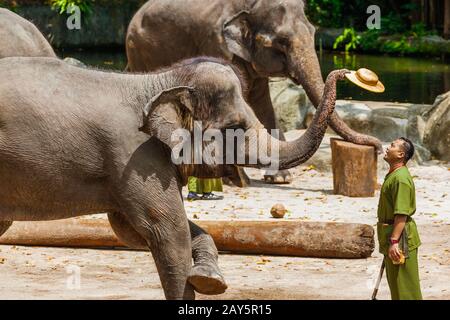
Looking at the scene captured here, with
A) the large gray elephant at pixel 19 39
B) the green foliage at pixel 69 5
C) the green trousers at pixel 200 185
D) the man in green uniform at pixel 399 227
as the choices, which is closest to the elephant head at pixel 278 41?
the green trousers at pixel 200 185

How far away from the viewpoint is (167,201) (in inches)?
248

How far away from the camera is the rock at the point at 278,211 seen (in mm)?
10266

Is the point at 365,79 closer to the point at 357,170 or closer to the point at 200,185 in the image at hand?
the point at 200,185

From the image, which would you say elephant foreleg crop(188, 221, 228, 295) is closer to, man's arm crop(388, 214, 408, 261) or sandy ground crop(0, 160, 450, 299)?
man's arm crop(388, 214, 408, 261)

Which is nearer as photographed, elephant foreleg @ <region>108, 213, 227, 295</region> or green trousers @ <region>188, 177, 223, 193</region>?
elephant foreleg @ <region>108, 213, 227, 295</region>

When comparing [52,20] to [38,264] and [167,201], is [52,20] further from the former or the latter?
[167,201]

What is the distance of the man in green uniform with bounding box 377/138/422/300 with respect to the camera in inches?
266

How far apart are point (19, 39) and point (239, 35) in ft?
13.8

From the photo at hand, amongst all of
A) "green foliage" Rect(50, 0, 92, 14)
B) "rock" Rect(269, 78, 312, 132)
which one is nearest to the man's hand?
"rock" Rect(269, 78, 312, 132)

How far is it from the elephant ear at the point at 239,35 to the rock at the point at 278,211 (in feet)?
7.18

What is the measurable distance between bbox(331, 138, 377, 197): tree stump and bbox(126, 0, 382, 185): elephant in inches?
3.7

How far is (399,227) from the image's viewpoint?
6.74 meters

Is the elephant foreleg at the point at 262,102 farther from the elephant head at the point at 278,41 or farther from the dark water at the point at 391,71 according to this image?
the dark water at the point at 391,71
